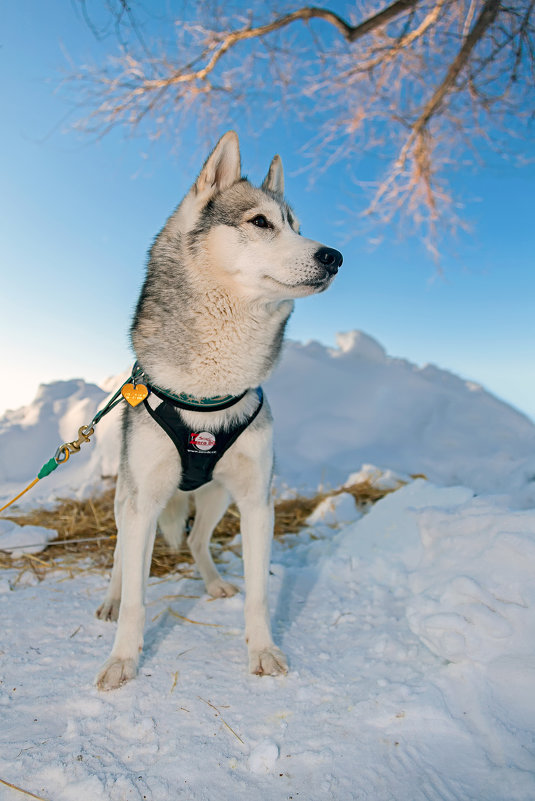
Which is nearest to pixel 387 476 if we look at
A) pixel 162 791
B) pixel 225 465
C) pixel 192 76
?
pixel 225 465

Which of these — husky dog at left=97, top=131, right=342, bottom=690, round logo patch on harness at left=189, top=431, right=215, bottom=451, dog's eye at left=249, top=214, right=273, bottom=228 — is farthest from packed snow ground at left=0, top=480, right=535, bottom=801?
dog's eye at left=249, top=214, right=273, bottom=228

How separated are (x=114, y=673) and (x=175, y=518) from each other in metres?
1.12

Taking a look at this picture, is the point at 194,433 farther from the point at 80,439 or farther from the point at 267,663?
the point at 267,663

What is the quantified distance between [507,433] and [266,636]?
671 cm

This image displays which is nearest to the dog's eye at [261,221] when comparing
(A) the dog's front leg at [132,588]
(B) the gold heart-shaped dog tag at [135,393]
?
(B) the gold heart-shaped dog tag at [135,393]

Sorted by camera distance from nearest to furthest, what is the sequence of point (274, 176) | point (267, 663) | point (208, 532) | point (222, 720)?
point (222, 720)
point (267, 663)
point (274, 176)
point (208, 532)

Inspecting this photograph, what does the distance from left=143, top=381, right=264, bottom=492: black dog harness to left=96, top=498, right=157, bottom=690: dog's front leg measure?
10.8 inches

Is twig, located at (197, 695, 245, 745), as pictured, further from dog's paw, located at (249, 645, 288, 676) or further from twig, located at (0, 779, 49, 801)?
twig, located at (0, 779, 49, 801)

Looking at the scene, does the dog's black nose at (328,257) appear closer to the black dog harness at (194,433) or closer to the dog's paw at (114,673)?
the black dog harness at (194,433)

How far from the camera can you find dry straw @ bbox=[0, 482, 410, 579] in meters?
3.33

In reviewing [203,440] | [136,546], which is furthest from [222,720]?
[203,440]

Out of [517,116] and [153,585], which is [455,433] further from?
[153,585]

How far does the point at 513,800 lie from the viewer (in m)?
1.42

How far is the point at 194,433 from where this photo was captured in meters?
2.20
